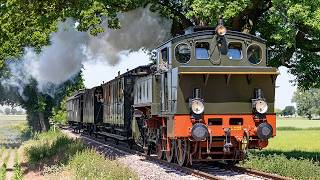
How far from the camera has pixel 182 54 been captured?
14719 mm

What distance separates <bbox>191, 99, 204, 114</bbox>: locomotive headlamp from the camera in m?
13.8

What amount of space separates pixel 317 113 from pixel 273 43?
412 feet

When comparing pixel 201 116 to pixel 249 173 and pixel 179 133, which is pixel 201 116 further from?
pixel 249 173

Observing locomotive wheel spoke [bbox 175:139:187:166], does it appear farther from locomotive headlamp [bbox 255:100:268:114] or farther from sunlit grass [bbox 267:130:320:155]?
sunlit grass [bbox 267:130:320:155]

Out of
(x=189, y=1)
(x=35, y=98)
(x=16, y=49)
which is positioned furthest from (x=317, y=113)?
(x=189, y=1)

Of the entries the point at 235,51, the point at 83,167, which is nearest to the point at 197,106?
the point at 235,51

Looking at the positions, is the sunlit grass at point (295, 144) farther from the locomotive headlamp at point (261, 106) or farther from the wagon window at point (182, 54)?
the wagon window at point (182, 54)

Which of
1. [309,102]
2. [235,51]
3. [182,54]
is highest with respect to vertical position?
[309,102]

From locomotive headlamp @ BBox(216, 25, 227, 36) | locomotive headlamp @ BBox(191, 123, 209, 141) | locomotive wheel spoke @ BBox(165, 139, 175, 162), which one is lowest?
locomotive wheel spoke @ BBox(165, 139, 175, 162)

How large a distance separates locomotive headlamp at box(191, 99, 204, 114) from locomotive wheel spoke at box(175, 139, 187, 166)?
1.23m

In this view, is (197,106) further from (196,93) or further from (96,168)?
(96,168)

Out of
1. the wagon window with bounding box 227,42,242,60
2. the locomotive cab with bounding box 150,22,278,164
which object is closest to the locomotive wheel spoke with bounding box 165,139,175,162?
the locomotive cab with bounding box 150,22,278,164

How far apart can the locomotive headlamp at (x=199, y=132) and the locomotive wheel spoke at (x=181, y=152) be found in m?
1.21

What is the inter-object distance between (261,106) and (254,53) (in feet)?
5.70
